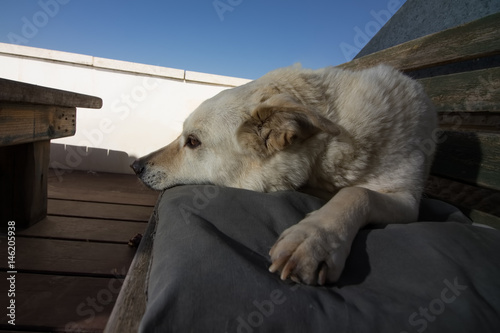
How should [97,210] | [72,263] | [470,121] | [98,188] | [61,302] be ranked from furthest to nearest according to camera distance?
[98,188], [97,210], [470,121], [72,263], [61,302]

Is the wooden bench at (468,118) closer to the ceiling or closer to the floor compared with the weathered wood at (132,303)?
closer to the ceiling

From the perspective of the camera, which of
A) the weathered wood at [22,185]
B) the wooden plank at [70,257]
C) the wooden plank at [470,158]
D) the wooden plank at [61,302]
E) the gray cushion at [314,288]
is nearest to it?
the gray cushion at [314,288]

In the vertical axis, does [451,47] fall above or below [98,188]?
above

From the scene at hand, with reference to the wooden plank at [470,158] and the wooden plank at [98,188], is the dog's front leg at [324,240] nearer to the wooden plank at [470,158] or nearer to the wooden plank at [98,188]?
the wooden plank at [470,158]

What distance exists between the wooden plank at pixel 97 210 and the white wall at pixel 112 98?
1.83 metres

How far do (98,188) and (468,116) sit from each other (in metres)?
3.17

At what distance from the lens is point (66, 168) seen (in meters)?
3.98

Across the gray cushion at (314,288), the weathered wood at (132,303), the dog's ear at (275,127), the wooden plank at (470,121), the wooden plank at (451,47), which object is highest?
the wooden plank at (451,47)

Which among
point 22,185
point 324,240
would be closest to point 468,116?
point 324,240

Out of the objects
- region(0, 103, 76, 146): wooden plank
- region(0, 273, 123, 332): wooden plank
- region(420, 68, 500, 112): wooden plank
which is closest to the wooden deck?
region(0, 273, 123, 332): wooden plank

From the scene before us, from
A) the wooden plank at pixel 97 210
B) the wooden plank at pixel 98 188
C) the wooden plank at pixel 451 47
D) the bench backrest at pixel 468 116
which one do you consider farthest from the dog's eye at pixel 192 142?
the wooden plank at pixel 451 47

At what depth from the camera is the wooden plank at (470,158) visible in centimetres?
148

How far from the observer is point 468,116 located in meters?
1.76

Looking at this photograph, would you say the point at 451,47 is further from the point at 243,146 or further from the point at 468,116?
the point at 243,146
